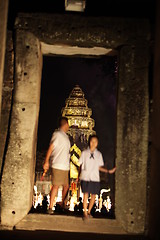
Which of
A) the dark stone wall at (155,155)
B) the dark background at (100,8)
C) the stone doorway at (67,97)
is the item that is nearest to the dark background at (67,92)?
the stone doorway at (67,97)

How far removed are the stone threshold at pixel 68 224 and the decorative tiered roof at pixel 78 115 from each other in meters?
9.63

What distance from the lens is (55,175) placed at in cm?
554

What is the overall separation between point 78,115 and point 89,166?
9245mm

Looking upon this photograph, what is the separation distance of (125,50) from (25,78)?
202 cm

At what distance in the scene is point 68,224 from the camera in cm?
512

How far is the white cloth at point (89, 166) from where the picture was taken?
546 cm

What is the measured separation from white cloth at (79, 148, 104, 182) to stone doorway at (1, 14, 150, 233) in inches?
18.4

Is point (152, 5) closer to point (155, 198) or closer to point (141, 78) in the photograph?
point (141, 78)

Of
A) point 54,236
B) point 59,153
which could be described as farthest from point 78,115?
point 54,236

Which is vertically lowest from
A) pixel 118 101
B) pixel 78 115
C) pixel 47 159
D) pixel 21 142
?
pixel 47 159

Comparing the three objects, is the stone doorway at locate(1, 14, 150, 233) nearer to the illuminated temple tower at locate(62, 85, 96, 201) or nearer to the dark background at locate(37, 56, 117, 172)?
the illuminated temple tower at locate(62, 85, 96, 201)

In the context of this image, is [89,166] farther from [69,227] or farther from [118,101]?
[118,101]

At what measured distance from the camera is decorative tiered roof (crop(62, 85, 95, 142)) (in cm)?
1463

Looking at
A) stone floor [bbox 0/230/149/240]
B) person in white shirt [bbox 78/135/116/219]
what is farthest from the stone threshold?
person in white shirt [bbox 78/135/116/219]
